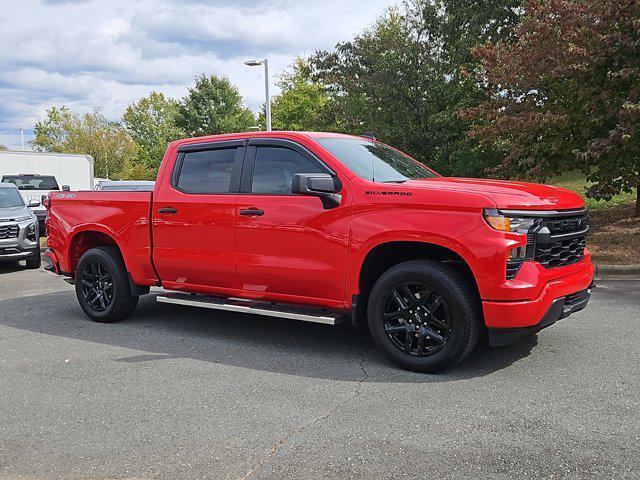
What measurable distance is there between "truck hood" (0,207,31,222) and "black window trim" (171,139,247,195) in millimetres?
6682

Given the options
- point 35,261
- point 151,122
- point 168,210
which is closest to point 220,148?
point 168,210

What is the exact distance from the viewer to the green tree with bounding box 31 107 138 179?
61.5 meters

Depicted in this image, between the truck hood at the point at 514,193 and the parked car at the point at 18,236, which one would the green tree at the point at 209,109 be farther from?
the truck hood at the point at 514,193

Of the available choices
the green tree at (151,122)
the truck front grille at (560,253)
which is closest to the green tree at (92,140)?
the green tree at (151,122)

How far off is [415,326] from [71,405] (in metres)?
2.54

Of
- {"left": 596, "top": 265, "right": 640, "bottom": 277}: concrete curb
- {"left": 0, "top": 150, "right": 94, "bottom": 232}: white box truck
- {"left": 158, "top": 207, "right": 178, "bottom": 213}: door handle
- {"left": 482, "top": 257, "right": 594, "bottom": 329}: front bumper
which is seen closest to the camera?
{"left": 482, "top": 257, "right": 594, "bottom": 329}: front bumper

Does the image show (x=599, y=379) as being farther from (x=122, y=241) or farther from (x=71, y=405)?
(x=122, y=241)

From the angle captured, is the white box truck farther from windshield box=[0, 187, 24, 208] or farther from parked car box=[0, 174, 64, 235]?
windshield box=[0, 187, 24, 208]

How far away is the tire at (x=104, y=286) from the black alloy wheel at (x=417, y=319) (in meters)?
3.13

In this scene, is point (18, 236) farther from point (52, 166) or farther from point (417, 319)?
point (52, 166)

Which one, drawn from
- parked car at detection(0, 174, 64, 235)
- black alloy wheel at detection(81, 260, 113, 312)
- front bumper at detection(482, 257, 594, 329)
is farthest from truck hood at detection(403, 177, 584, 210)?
parked car at detection(0, 174, 64, 235)

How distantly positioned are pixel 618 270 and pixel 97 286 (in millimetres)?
7269

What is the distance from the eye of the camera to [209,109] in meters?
50.1

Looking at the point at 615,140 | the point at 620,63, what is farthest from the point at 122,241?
the point at 620,63
